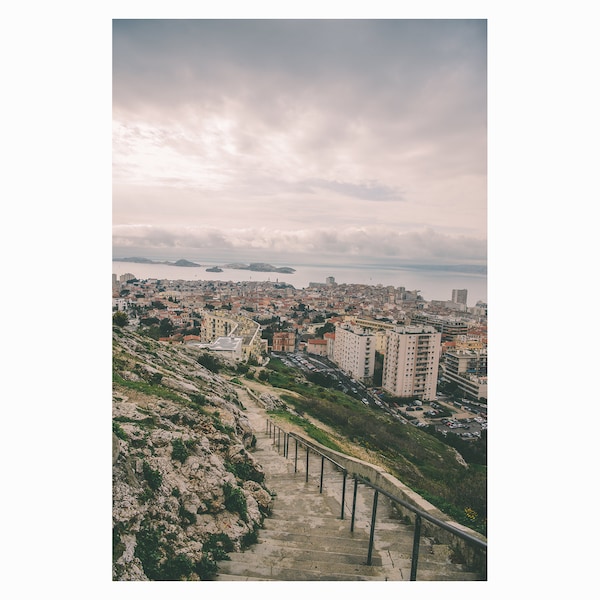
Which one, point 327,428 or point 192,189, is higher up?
point 192,189

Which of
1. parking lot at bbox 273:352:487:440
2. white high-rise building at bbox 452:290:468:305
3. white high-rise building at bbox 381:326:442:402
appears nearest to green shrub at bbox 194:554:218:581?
white high-rise building at bbox 452:290:468:305

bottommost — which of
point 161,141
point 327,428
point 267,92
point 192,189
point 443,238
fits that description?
point 327,428

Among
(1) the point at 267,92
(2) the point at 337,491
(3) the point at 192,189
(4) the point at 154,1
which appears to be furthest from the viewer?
(3) the point at 192,189

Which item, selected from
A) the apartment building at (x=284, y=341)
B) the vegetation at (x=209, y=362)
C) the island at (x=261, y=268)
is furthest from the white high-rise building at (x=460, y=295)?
the apartment building at (x=284, y=341)

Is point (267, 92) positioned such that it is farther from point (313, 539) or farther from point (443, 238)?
point (313, 539)

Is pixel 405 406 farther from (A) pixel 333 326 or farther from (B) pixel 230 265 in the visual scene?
(B) pixel 230 265

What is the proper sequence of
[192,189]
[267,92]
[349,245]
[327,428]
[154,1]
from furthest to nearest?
[327,428]
[349,245]
[192,189]
[267,92]
[154,1]

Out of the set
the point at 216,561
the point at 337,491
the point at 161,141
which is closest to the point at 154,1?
the point at 161,141

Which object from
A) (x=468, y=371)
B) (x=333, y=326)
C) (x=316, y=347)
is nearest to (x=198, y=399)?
(x=468, y=371)
